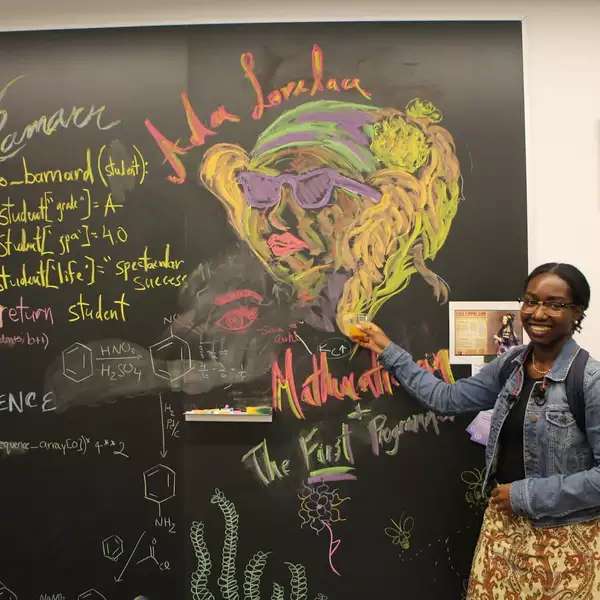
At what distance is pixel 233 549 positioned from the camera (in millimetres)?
2109

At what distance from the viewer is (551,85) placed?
2.09 m

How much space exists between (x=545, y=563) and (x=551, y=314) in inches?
29.4

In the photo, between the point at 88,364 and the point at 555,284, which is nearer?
the point at 555,284

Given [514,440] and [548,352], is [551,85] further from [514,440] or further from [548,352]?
[514,440]

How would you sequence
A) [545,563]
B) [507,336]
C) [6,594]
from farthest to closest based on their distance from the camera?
[6,594], [507,336], [545,563]

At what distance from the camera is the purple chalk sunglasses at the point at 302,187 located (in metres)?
2.07

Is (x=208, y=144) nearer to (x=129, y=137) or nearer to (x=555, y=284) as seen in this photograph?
(x=129, y=137)

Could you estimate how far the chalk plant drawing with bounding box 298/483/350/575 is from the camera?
82.4 inches

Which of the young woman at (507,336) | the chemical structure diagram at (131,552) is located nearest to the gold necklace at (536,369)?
the young woman at (507,336)

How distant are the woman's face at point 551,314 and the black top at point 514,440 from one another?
145 mm

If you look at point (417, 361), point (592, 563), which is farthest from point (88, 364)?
point (592, 563)

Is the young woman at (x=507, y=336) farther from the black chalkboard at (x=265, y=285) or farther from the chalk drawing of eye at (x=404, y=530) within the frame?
the chalk drawing of eye at (x=404, y=530)

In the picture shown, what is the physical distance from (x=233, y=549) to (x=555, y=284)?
64.2 inches

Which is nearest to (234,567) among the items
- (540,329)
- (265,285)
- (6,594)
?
(6,594)
